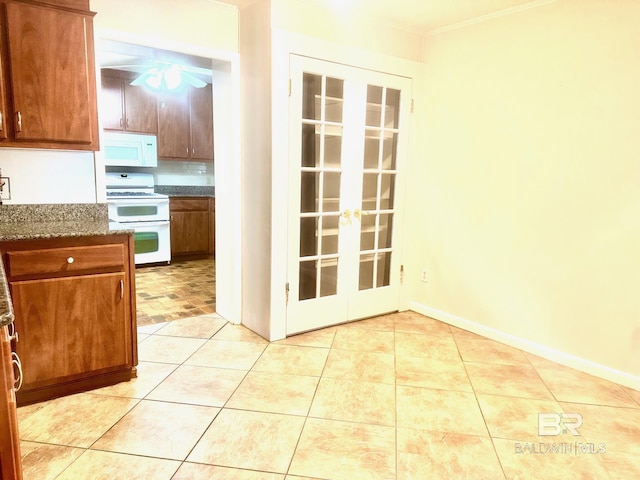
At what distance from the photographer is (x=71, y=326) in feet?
7.09

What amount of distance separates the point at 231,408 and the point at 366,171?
197 cm

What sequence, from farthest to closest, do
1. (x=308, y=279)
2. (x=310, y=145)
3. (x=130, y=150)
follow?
1. (x=130, y=150)
2. (x=308, y=279)
3. (x=310, y=145)

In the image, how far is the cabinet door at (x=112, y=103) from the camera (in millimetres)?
4957

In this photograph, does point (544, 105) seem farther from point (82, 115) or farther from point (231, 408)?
point (82, 115)

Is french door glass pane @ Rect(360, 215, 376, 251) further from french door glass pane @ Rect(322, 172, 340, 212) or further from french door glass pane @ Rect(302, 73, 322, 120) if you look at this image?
french door glass pane @ Rect(302, 73, 322, 120)

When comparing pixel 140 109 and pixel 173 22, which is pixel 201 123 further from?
pixel 173 22

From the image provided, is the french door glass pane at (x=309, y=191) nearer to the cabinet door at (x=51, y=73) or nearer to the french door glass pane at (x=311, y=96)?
the french door glass pane at (x=311, y=96)

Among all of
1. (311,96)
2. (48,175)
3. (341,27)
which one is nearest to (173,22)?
(311,96)

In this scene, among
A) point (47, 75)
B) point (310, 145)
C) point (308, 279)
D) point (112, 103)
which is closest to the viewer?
point (47, 75)

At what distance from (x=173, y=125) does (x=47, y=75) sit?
3.31m

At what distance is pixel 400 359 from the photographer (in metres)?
2.78

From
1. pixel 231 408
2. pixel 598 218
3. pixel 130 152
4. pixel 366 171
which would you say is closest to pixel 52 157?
pixel 231 408

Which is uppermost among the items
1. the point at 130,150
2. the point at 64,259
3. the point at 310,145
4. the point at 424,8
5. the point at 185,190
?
the point at 424,8

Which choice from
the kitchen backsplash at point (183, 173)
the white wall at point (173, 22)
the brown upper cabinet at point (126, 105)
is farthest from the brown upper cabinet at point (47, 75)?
the kitchen backsplash at point (183, 173)
